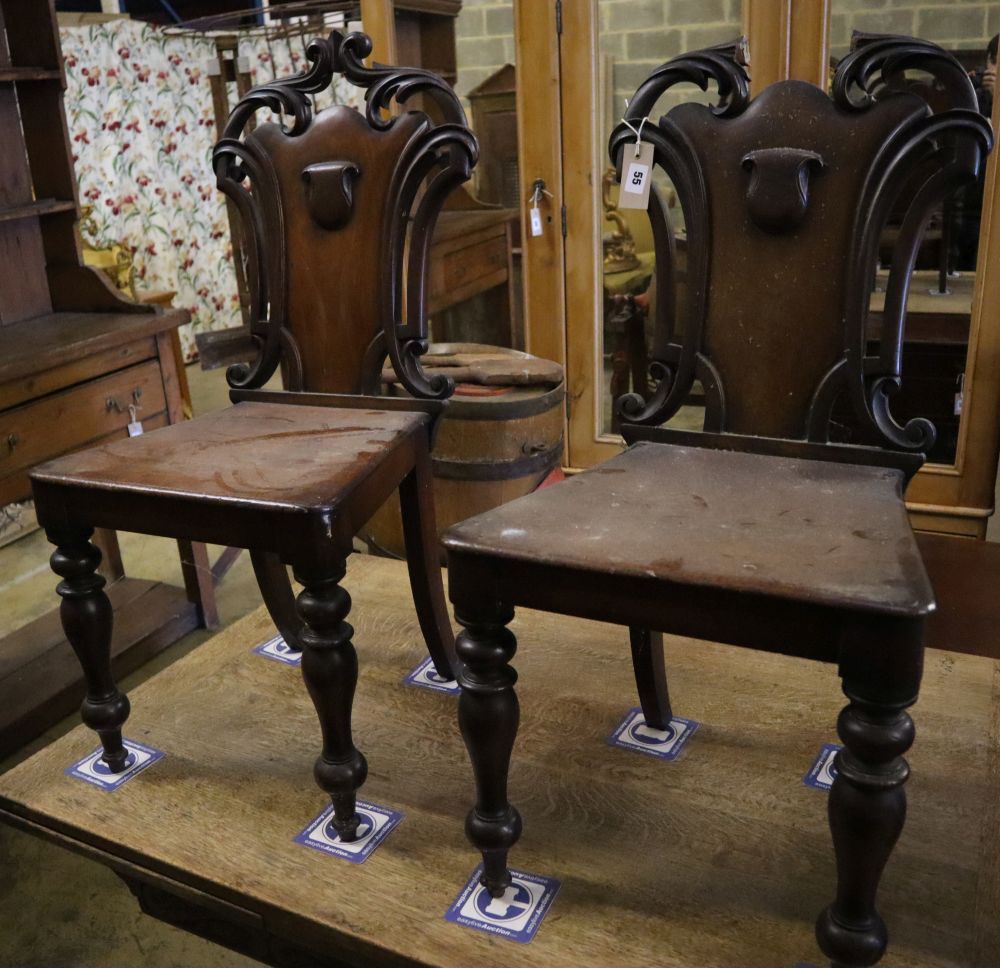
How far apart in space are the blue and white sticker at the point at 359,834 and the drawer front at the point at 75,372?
1045 millimetres

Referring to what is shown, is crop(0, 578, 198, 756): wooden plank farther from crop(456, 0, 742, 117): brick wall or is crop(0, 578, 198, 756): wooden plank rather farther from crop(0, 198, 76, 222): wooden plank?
crop(456, 0, 742, 117): brick wall

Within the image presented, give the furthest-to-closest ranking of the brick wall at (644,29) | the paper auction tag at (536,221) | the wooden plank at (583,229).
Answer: the paper auction tag at (536,221) < the wooden plank at (583,229) < the brick wall at (644,29)

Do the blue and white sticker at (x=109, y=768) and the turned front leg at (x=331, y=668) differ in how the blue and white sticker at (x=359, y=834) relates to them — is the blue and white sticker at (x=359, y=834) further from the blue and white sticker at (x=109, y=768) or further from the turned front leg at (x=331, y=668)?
the blue and white sticker at (x=109, y=768)

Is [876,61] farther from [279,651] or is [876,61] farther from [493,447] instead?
[279,651]

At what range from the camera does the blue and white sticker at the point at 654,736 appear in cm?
159

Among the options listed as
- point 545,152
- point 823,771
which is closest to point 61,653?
point 823,771

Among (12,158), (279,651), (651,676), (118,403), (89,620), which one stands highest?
(12,158)

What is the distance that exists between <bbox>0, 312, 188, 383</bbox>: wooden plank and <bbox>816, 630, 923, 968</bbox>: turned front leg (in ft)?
5.35

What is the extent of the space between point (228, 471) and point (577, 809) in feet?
2.26

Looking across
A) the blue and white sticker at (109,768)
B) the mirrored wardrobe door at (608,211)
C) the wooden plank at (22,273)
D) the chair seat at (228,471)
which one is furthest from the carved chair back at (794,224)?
the wooden plank at (22,273)

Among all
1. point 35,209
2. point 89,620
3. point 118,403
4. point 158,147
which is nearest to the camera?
point 89,620

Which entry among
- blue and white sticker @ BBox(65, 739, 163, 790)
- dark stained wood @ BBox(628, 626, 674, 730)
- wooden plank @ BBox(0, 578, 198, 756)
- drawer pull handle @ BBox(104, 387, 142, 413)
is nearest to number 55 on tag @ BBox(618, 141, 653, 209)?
dark stained wood @ BBox(628, 626, 674, 730)

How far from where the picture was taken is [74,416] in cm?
209

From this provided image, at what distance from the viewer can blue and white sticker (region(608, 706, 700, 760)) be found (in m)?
1.59
